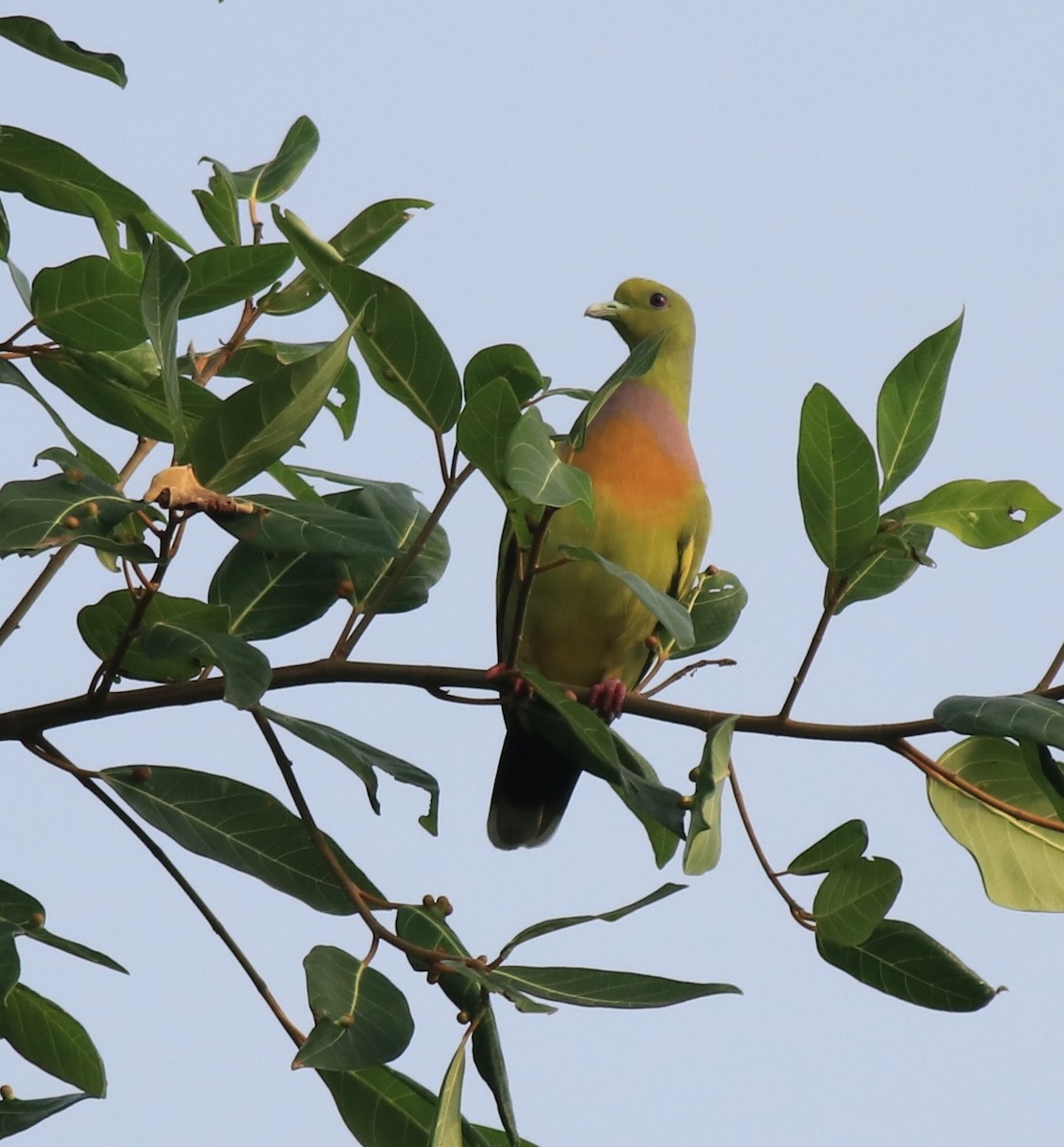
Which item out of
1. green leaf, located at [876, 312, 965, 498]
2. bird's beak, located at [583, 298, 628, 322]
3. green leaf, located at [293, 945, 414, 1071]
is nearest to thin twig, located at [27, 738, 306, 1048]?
green leaf, located at [293, 945, 414, 1071]

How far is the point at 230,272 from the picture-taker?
7.76ft

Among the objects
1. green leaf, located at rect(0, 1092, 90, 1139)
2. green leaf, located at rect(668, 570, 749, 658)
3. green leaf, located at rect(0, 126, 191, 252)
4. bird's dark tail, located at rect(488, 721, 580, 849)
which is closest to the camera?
green leaf, located at rect(0, 1092, 90, 1139)

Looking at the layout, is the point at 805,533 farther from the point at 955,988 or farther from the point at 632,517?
the point at 632,517

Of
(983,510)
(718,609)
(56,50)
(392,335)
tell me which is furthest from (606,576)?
(56,50)

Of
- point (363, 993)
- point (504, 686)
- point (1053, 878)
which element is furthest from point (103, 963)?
point (1053, 878)

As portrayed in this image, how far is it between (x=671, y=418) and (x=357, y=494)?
1918 mm

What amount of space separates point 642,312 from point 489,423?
2962 mm

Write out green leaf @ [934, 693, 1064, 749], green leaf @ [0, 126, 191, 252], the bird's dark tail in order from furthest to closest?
1. the bird's dark tail
2. green leaf @ [0, 126, 191, 252]
3. green leaf @ [934, 693, 1064, 749]

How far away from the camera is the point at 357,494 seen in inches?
92.6

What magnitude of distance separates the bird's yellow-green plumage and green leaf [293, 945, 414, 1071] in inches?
67.3

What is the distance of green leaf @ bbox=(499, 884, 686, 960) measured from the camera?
191 centimetres

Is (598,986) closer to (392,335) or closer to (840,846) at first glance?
(840,846)

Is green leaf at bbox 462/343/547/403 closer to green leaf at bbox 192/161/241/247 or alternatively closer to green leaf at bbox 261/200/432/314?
green leaf at bbox 261/200/432/314

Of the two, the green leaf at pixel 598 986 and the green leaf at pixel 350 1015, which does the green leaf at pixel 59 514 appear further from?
the green leaf at pixel 598 986
